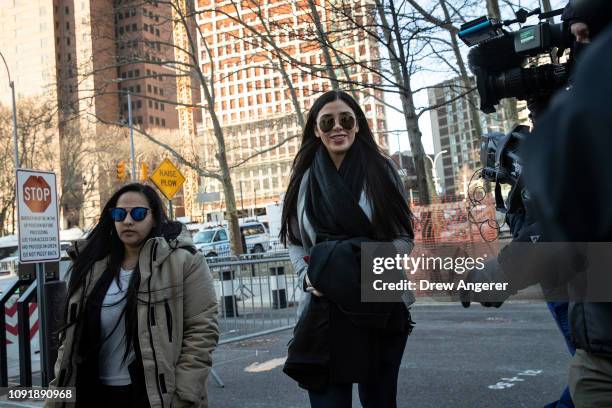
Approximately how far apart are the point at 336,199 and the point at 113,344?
133 cm

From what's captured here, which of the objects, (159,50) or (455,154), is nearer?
(159,50)

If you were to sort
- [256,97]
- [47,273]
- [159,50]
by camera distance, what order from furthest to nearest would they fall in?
[256,97] → [159,50] → [47,273]

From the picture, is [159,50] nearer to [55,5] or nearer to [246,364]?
[246,364]

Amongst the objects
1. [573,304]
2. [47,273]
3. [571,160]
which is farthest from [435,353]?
[571,160]

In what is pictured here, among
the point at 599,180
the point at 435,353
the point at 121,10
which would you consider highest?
the point at 121,10

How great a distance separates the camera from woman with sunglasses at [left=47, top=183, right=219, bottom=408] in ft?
8.91

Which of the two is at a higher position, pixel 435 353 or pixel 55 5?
pixel 55 5

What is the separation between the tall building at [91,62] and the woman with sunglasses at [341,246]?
16.4 meters

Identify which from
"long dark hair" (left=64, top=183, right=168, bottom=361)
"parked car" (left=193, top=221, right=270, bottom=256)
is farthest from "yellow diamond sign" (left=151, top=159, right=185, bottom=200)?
"long dark hair" (left=64, top=183, right=168, bottom=361)

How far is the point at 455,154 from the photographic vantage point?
151 meters

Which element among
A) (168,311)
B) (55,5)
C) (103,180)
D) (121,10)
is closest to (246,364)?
(168,311)

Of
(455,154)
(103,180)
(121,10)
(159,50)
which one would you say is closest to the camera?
(121,10)

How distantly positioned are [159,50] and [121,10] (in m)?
1.87

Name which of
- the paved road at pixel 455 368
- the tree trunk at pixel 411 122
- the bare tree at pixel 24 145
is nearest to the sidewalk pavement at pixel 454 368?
the paved road at pixel 455 368
